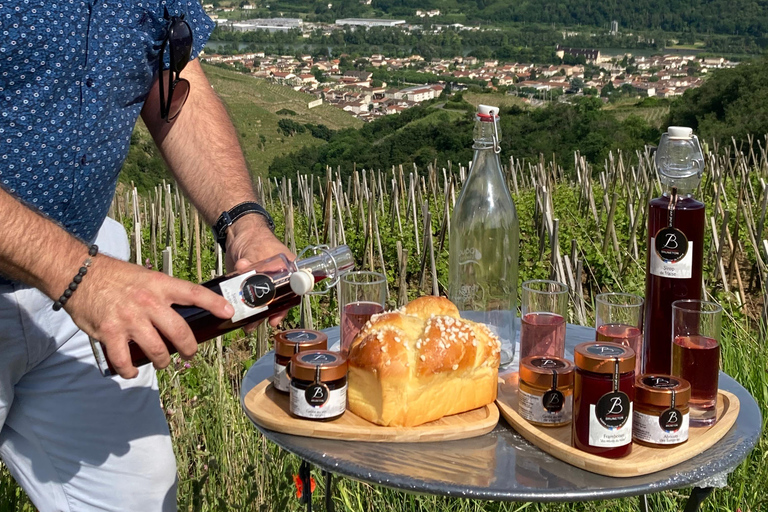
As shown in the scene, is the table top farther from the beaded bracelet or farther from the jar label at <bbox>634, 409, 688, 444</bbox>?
the beaded bracelet

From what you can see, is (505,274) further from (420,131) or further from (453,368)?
(420,131)

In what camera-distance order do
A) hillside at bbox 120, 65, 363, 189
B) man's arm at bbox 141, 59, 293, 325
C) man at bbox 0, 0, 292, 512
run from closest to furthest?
1. man at bbox 0, 0, 292, 512
2. man's arm at bbox 141, 59, 293, 325
3. hillside at bbox 120, 65, 363, 189

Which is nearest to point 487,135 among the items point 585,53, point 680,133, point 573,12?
point 680,133

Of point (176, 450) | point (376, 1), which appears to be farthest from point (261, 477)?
point (376, 1)

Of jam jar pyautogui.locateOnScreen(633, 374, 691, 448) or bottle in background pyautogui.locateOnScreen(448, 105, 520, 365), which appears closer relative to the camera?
jam jar pyautogui.locateOnScreen(633, 374, 691, 448)

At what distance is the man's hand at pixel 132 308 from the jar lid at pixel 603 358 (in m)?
0.61

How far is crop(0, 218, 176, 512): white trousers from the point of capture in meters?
1.85

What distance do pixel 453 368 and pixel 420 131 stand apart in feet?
51.0

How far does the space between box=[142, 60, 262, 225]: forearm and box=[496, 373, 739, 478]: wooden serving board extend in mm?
877

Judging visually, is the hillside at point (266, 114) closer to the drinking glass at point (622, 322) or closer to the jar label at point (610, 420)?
the drinking glass at point (622, 322)

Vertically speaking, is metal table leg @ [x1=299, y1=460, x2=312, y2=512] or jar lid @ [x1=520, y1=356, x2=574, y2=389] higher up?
jar lid @ [x1=520, y1=356, x2=574, y2=389]

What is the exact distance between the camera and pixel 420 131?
16.8 metres

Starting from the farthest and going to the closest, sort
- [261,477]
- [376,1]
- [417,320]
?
[376,1]
[261,477]
[417,320]

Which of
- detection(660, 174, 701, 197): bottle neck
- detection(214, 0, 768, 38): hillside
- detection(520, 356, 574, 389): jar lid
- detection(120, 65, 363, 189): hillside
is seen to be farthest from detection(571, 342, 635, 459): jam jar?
detection(214, 0, 768, 38): hillside
